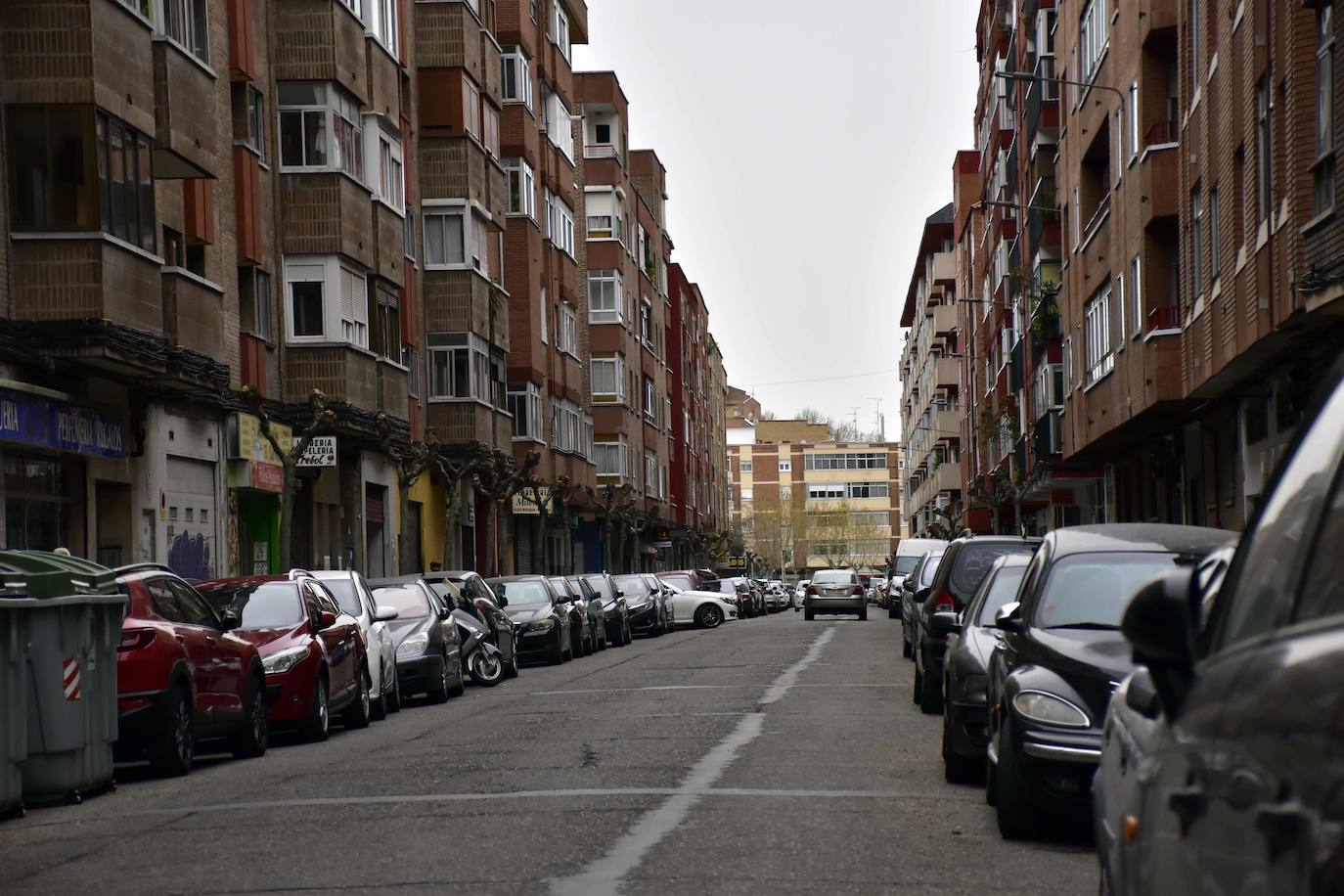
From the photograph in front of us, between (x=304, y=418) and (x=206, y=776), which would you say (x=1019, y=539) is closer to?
(x=206, y=776)

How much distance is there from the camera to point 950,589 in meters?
19.4

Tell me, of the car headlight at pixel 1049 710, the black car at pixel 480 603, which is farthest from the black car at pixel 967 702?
the black car at pixel 480 603

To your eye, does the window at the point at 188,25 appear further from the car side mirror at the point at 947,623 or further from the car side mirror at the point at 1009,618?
the car side mirror at the point at 1009,618

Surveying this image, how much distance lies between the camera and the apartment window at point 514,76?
168 ft

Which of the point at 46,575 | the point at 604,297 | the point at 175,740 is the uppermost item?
the point at 604,297

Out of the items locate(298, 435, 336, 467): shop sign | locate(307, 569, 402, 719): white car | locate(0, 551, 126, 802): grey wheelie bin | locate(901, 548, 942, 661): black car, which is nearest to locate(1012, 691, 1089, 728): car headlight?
locate(0, 551, 126, 802): grey wheelie bin

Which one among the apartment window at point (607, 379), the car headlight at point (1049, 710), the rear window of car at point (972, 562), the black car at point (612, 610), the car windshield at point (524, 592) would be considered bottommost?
the black car at point (612, 610)

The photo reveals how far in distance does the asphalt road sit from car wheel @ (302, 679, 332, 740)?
0.76 ft

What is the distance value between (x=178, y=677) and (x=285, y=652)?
2.98m

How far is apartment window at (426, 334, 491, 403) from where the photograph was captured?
142ft

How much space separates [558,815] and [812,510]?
166 meters

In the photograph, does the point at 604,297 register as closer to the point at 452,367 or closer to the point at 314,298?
the point at 452,367

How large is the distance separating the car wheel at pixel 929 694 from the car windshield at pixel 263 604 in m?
5.51

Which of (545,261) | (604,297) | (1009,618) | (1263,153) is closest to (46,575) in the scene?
(1009,618)
